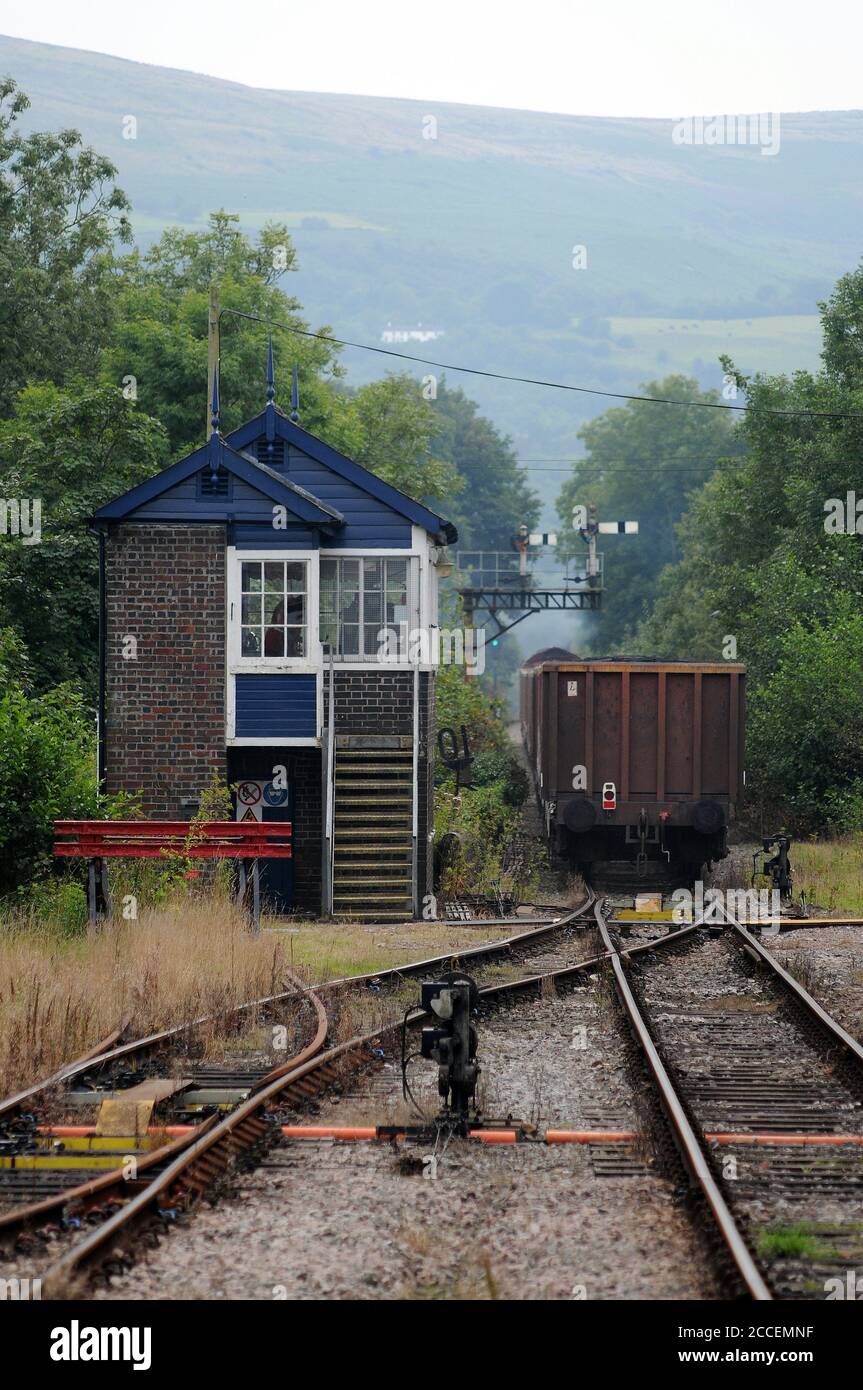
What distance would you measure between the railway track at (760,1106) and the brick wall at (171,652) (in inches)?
246

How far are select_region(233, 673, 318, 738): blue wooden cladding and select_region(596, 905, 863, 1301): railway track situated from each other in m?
5.69

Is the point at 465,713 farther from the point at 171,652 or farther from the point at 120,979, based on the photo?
the point at 120,979

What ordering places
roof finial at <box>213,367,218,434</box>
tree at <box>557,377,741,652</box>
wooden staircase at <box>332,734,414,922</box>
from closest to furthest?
wooden staircase at <box>332,734,414,922</box>, roof finial at <box>213,367,218,434</box>, tree at <box>557,377,741,652</box>

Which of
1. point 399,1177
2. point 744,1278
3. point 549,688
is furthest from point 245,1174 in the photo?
point 549,688

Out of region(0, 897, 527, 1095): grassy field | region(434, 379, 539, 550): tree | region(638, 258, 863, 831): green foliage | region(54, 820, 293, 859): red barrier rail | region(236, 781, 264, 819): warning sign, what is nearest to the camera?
region(0, 897, 527, 1095): grassy field

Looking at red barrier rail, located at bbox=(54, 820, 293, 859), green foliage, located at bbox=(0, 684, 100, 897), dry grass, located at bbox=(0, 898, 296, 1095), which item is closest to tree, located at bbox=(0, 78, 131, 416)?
green foliage, located at bbox=(0, 684, 100, 897)

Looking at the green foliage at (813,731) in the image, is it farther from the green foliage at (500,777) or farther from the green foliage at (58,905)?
the green foliage at (58,905)

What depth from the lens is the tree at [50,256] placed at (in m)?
39.9

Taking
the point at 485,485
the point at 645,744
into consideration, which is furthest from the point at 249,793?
the point at 485,485

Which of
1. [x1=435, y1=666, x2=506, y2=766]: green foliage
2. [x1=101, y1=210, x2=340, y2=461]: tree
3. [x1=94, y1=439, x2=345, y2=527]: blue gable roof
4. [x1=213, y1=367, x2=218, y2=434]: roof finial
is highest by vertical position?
[x1=101, y1=210, x2=340, y2=461]: tree

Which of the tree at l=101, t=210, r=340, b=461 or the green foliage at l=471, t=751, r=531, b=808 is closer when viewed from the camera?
the green foliage at l=471, t=751, r=531, b=808

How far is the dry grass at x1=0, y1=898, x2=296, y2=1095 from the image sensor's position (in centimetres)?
937

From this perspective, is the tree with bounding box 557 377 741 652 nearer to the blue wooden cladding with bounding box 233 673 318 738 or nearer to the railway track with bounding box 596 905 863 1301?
the blue wooden cladding with bounding box 233 673 318 738

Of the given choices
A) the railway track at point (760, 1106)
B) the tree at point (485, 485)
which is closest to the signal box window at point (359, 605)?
the railway track at point (760, 1106)
